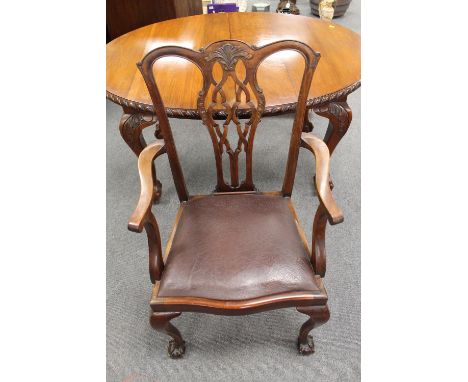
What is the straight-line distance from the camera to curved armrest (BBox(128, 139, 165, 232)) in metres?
0.98

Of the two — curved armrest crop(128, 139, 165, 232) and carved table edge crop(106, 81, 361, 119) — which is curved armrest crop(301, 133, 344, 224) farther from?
curved armrest crop(128, 139, 165, 232)

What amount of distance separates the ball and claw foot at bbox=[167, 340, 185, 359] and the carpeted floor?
33 mm

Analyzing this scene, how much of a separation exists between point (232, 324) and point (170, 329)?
37cm

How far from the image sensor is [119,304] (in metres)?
1.61

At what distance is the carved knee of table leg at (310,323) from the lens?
108 centimetres

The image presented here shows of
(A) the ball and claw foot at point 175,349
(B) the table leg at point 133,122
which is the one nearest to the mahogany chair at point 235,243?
(A) the ball and claw foot at point 175,349

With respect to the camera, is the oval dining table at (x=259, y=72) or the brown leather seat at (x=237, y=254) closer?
the brown leather seat at (x=237, y=254)

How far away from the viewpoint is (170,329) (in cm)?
124

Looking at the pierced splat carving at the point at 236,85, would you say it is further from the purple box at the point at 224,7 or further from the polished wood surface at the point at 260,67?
the purple box at the point at 224,7

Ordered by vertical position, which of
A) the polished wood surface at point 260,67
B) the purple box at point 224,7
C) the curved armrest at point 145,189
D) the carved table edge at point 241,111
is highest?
the purple box at point 224,7

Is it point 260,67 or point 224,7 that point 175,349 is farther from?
point 224,7

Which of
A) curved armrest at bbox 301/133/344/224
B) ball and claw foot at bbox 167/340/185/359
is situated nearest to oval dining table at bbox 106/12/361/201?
curved armrest at bbox 301/133/344/224

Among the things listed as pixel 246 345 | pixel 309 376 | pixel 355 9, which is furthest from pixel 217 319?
pixel 355 9

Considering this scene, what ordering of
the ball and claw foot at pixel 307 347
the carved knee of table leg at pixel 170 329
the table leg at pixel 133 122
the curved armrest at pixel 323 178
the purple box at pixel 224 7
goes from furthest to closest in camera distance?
the purple box at pixel 224 7
the table leg at pixel 133 122
the ball and claw foot at pixel 307 347
the carved knee of table leg at pixel 170 329
the curved armrest at pixel 323 178
